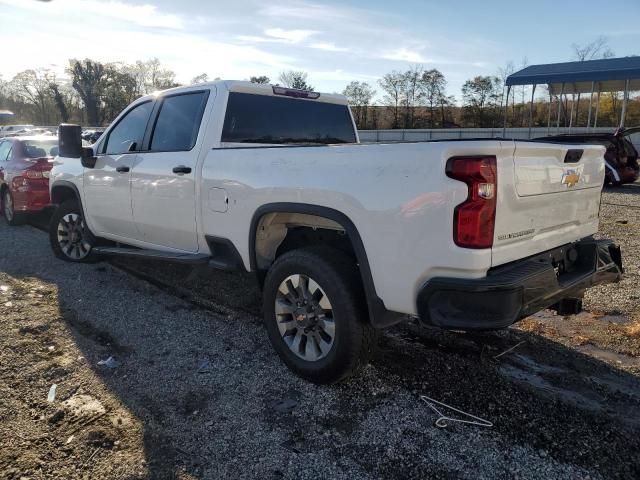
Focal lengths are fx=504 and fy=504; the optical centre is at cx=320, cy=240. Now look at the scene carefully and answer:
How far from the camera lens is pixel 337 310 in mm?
3092

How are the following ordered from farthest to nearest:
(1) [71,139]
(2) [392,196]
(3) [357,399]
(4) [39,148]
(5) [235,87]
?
(4) [39,148] → (1) [71,139] → (5) [235,87] → (3) [357,399] → (2) [392,196]

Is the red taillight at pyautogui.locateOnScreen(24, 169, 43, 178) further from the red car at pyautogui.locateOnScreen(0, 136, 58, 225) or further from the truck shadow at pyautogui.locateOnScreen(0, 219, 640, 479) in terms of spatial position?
the truck shadow at pyautogui.locateOnScreen(0, 219, 640, 479)

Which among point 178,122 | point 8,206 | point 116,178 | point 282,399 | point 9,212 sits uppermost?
point 178,122

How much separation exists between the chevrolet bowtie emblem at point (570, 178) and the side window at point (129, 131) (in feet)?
12.4

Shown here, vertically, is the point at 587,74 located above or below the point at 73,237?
above

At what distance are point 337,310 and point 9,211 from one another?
8.32 metres

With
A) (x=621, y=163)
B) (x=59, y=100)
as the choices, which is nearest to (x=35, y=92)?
(x=59, y=100)

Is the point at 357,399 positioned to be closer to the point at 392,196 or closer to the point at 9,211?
the point at 392,196

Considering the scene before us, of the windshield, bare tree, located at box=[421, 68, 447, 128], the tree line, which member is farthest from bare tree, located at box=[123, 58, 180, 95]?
the windshield

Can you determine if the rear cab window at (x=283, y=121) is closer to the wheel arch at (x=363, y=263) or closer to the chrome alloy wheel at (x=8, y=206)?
the wheel arch at (x=363, y=263)

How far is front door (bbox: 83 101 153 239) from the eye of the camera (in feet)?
16.5

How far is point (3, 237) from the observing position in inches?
315

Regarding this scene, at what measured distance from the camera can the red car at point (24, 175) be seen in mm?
8383

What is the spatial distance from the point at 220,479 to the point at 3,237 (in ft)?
23.8
